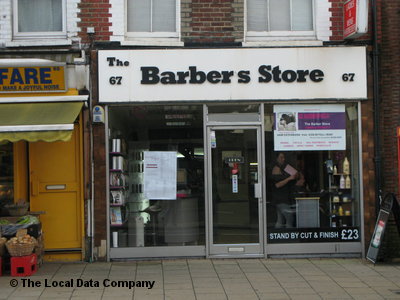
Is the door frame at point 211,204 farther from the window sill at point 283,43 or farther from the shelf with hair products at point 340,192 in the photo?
the window sill at point 283,43

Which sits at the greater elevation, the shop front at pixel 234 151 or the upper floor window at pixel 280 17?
the upper floor window at pixel 280 17

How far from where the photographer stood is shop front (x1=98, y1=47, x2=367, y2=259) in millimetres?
8414

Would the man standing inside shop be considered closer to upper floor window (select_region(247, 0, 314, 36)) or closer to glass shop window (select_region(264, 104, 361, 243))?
glass shop window (select_region(264, 104, 361, 243))

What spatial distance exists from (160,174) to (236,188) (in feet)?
4.37

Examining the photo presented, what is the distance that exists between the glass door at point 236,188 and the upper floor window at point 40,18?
321 centimetres

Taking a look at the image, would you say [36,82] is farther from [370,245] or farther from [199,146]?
[370,245]

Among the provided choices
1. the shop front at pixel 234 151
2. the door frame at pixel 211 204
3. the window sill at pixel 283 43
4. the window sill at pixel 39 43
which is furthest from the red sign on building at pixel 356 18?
the window sill at pixel 39 43

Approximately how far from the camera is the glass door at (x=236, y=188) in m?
8.54

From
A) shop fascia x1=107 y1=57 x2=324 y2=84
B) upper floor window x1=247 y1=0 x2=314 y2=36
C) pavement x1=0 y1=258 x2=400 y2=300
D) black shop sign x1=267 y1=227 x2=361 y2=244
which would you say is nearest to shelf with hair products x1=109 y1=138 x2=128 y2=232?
pavement x1=0 y1=258 x2=400 y2=300

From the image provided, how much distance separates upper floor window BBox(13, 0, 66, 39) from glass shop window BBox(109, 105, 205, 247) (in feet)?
5.78

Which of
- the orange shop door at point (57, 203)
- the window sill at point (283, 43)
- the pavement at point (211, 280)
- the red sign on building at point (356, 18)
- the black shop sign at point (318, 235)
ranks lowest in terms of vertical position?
the pavement at point (211, 280)

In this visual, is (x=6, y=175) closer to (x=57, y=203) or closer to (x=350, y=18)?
(x=57, y=203)

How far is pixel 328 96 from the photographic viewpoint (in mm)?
8484

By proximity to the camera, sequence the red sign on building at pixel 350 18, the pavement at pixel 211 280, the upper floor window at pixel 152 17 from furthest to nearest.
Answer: the upper floor window at pixel 152 17, the red sign on building at pixel 350 18, the pavement at pixel 211 280
